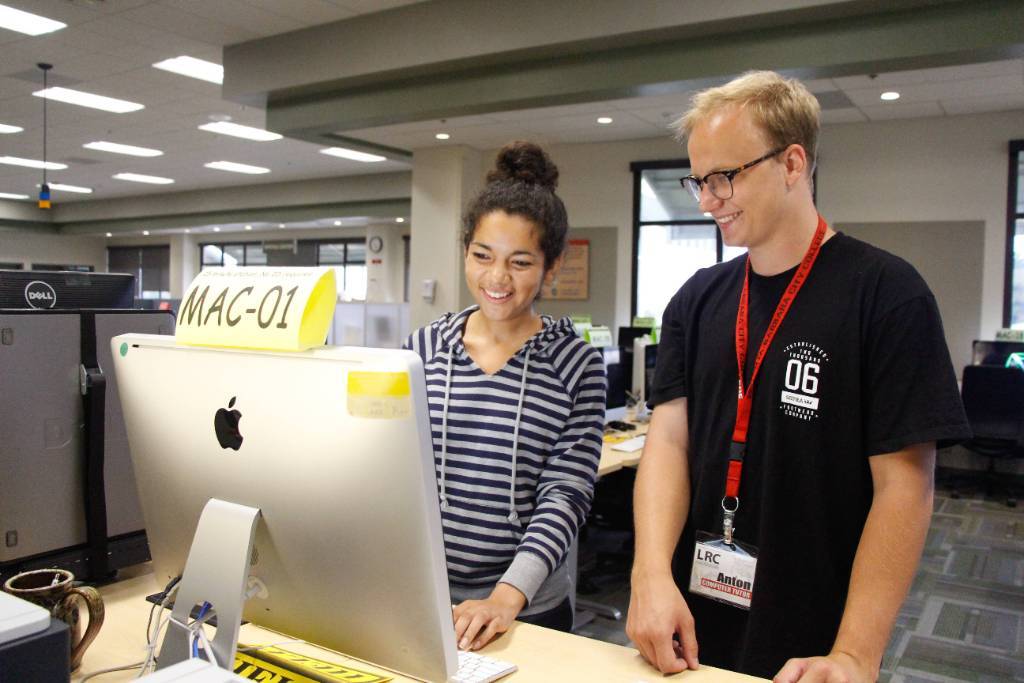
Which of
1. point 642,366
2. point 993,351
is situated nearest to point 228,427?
point 642,366

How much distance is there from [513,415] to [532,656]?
39 centimetres

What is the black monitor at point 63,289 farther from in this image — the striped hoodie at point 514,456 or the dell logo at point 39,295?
the striped hoodie at point 514,456

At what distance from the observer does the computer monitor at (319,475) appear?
29.0 inches

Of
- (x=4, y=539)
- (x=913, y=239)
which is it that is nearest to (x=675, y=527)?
(x=4, y=539)

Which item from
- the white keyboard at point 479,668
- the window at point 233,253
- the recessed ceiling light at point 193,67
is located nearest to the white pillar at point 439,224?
the recessed ceiling light at point 193,67

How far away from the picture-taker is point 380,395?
0.72m

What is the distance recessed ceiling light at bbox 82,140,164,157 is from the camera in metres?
9.32

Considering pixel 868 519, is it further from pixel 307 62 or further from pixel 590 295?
pixel 590 295

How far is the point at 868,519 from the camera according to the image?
111 centimetres

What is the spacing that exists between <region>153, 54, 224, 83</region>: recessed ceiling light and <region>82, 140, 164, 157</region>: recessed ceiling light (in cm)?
341

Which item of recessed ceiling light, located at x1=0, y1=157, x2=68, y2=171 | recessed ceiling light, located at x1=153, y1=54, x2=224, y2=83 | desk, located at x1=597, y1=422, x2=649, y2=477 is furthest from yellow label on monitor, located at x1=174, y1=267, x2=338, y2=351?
recessed ceiling light, located at x1=0, y1=157, x2=68, y2=171

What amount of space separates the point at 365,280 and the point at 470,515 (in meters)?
13.7

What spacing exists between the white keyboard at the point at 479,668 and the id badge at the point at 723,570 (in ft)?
1.25

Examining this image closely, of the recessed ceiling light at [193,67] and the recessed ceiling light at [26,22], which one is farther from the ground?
the recessed ceiling light at [193,67]
